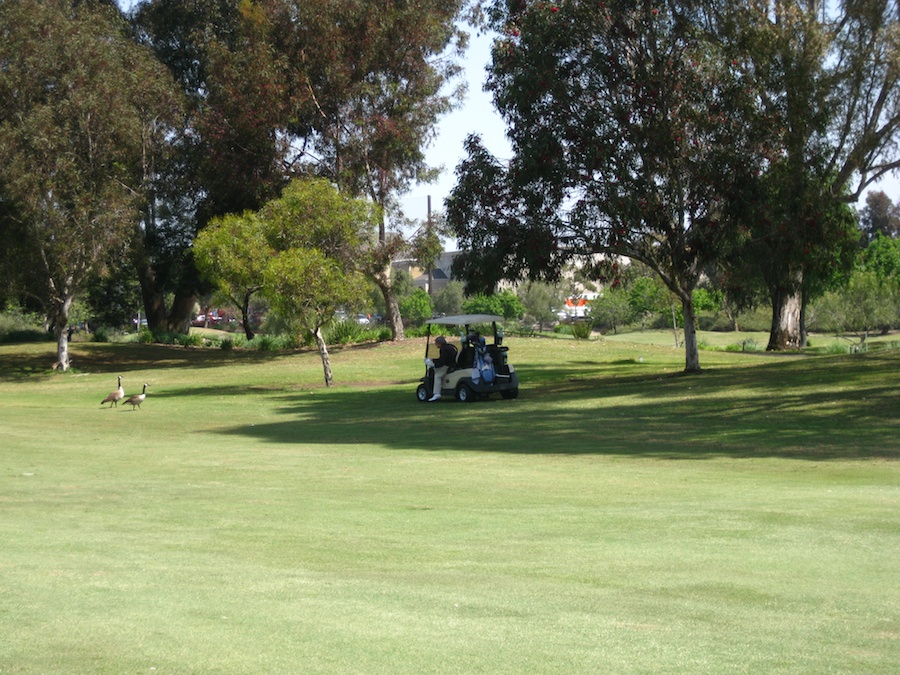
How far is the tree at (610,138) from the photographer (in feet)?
97.7

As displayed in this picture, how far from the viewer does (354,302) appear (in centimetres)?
3459

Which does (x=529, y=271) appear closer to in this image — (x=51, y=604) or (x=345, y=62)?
(x=345, y=62)

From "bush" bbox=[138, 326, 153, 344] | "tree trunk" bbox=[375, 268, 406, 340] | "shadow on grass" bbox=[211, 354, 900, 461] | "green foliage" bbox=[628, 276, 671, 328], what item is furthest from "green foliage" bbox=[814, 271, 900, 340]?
"bush" bbox=[138, 326, 153, 344]

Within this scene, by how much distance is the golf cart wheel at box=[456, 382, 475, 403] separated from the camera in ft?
90.3

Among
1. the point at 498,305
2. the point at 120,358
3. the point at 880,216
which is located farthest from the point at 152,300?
the point at 880,216

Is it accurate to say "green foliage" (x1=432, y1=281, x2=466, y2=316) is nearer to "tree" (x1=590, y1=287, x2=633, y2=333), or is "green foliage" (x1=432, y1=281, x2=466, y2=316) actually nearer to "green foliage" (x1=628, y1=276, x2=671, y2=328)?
"tree" (x1=590, y1=287, x2=633, y2=333)

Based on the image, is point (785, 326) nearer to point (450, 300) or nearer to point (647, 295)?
point (647, 295)

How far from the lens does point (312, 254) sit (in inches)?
1305

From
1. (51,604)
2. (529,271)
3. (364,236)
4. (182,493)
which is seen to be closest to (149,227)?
(364,236)

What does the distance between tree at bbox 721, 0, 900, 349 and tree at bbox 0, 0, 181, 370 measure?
24.2 metres

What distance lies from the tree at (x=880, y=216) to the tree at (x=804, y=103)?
9077 centimetres

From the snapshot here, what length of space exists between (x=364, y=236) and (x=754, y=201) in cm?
1515

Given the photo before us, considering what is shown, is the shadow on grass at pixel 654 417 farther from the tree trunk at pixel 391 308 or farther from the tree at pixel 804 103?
the tree trunk at pixel 391 308

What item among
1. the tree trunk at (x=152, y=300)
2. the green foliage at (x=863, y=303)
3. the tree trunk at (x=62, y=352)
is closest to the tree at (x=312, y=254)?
the tree trunk at (x=62, y=352)
